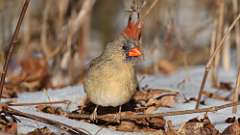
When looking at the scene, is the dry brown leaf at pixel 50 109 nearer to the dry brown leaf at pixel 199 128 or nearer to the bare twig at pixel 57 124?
the bare twig at pixel 57 124

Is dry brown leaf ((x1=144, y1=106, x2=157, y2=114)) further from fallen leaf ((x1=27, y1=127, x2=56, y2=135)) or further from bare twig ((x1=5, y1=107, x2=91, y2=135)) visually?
fallen leaf ((x1=27, y1=127, x2=56, y2=135))

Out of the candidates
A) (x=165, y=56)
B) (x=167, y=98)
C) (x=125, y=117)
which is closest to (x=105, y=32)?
(x=165, y=56)

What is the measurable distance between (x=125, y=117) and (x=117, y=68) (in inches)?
17.5

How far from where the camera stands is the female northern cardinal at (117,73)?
3410 mm

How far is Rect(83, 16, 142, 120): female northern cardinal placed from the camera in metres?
3.41

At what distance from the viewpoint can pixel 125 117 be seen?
3.13 m

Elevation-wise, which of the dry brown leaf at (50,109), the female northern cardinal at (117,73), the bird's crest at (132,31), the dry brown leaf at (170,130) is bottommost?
the dry brown leaf at (170,130)

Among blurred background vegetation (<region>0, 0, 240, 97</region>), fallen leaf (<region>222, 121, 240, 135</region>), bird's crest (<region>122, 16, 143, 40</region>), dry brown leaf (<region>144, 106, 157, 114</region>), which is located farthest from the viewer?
blurred background vegetation (<region>0, 0, 240, 97</region>)

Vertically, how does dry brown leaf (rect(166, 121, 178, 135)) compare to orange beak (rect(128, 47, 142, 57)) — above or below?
below

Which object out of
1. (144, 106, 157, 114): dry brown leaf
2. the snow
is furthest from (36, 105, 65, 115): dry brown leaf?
(144, 106, 157, 114): dry brown leaf

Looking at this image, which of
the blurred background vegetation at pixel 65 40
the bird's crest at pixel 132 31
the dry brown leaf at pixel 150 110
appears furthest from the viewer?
the blurred background vegetation at pixel 65 40

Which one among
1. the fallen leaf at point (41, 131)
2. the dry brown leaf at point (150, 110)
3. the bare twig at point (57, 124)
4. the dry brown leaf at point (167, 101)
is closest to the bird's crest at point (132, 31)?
the dry brown leaf at point (150, 110)

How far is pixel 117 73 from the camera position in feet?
11.3

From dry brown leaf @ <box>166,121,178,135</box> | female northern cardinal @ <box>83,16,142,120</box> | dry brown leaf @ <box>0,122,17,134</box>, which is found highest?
female northern cardinal @ <box>83,16,142,120</box>
